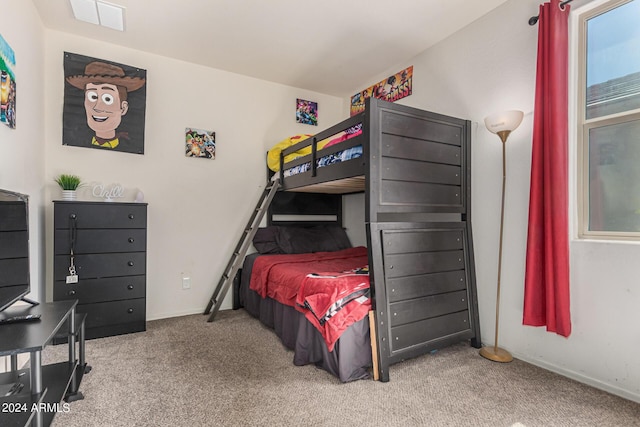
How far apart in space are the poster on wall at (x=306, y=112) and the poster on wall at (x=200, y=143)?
1.07 meters

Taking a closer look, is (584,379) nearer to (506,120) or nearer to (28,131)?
(506,120)

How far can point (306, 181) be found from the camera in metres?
2.90

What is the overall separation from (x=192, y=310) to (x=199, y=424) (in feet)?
6.37

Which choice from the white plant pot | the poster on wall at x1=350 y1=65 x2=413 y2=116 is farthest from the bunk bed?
the white plant pot

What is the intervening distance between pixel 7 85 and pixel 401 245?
2575 millimetres

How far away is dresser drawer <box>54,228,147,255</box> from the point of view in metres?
2.54

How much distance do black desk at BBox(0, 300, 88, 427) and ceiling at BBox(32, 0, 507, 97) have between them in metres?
2.18

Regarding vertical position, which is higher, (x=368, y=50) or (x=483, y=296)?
(x=368, y=50)

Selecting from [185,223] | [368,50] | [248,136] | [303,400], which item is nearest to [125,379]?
[303,400]

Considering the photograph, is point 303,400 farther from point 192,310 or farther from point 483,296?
point 192,310

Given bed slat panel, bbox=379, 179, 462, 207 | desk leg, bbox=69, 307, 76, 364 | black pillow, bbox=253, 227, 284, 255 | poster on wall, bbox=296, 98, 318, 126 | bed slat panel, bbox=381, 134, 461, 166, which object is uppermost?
poster on wall, bbox=296, 98, 318, 126

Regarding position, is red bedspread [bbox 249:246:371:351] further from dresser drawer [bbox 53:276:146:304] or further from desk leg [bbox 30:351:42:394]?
desk leg [bbox 30:351:42:394]

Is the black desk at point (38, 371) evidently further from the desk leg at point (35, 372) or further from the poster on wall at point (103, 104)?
the poster on wall at point (103, 104)

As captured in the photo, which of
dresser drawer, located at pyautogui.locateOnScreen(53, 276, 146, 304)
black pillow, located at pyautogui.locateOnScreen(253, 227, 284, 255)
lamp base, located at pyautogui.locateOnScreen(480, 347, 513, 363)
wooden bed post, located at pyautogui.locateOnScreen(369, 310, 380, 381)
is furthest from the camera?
black pillow, located at pyautogui.locateOnScreen(253, 227, 284, 255)
